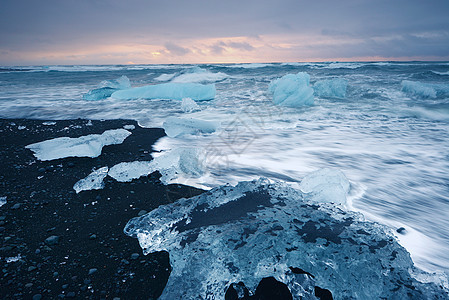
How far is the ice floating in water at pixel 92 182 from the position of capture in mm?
2322

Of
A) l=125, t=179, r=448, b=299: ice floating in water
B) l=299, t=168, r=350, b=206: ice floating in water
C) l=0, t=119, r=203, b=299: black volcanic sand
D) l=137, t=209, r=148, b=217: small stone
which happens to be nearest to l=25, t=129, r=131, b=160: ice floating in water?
l=0, t=119, r=203, b=299: black volcanic sand

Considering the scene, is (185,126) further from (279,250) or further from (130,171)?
(279,250)

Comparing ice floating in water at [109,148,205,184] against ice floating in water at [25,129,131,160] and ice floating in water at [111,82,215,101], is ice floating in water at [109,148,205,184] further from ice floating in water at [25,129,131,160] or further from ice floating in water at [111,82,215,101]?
ice floating in water at [111,82,215,101]

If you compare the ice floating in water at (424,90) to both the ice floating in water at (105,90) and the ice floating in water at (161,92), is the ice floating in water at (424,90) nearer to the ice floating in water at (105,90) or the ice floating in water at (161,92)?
the ice floating in water at (161,92)

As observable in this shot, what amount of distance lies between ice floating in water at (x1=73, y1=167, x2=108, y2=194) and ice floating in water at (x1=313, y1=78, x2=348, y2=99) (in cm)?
848

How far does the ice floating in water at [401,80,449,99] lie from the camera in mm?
8250

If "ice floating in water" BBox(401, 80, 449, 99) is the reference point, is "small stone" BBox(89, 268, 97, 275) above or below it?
above

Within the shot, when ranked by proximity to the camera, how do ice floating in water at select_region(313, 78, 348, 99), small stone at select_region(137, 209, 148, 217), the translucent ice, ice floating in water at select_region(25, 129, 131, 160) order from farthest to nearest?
ice floating in water at select_region(313, 78, 348, 99) → ice floating in water at select_region(25, 129, 131, 160) → the translucent ice → small stone at select_region(137, 209, 148, 217)

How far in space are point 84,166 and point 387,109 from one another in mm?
7437

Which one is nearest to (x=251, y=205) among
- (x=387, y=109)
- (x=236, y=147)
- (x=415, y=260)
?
(x=415, y=260)

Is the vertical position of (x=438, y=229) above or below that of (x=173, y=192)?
below

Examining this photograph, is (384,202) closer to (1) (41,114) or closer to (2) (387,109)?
(2) (387,109)

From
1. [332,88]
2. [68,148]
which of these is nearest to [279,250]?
[68,148]

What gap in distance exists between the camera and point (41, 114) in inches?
243
